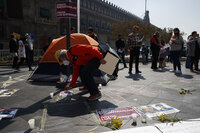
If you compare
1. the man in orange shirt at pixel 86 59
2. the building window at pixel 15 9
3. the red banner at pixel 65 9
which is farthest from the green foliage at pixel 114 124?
the building window at pixel 15 9

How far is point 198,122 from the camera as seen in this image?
93.4 inches

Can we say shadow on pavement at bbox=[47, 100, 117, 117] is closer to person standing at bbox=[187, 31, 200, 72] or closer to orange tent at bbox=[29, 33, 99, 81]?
orange tent at bbox=[29, 33, 99, 81]

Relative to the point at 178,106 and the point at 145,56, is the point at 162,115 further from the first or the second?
the point at 145,56

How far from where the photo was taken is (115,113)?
287cm

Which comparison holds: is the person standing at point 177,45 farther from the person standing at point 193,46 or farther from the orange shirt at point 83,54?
the orange shirt at point 83,54

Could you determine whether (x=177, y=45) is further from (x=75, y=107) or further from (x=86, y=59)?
(x=75, y=107)

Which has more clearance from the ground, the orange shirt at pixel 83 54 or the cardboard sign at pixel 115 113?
the orange shirt at pixel 83 54

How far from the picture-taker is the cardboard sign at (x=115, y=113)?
2.69m

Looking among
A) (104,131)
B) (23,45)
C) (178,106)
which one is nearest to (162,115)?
(178,106)


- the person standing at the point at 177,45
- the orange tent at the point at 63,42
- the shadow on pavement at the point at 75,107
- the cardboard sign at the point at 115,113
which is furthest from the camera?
the person standing at the point at 177,45

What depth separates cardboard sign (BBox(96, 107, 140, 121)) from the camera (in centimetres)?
269

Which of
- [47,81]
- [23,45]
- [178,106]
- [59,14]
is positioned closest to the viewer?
[178,106]

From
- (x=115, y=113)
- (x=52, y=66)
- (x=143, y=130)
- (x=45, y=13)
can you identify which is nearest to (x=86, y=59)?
(x=115, y=113)

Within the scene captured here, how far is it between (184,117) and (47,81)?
15.4 feet
